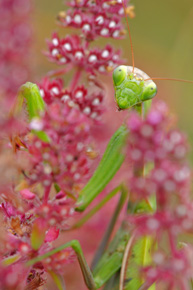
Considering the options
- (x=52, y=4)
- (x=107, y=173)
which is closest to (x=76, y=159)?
(x=107, y=173)

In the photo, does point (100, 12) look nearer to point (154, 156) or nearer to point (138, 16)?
point (154, 156)

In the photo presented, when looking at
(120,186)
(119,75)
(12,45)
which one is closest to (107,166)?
(120,186)

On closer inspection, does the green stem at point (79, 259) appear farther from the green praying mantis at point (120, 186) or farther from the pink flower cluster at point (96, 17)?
the pink flower cluster at point (96, 17)

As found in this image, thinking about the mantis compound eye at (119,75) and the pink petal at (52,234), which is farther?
the mantis compound eye at (119,75)

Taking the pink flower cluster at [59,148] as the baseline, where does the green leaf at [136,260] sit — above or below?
below

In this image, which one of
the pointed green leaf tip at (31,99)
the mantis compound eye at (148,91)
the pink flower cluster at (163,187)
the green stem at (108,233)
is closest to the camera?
the pink flower cluster at (163,187)

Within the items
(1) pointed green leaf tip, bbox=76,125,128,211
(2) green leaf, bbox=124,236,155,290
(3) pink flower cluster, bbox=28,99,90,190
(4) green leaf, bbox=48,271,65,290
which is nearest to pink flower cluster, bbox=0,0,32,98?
(3) pink flower cluster, bbox=28,99,90,190

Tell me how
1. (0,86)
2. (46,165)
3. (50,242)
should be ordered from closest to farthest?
(0,86), (46,165), (50,242)

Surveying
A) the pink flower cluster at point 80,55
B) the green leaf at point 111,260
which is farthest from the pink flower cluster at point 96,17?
the green leaf at point 111,260
